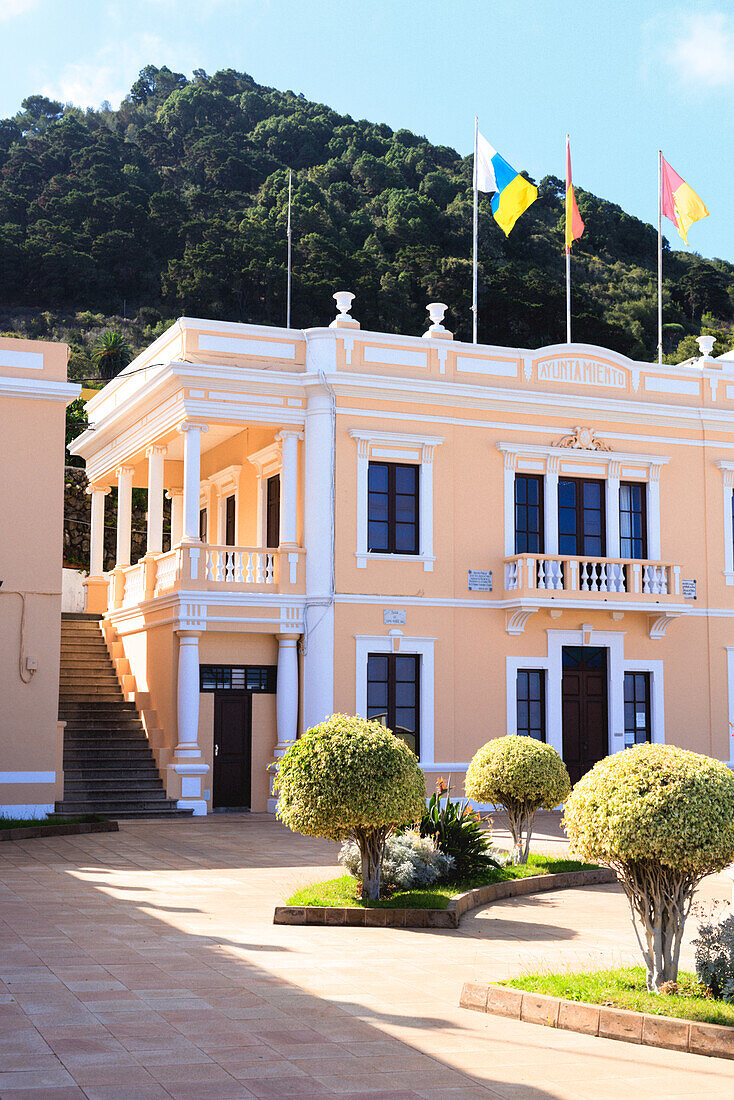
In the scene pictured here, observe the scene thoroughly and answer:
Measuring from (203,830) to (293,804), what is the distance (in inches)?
311

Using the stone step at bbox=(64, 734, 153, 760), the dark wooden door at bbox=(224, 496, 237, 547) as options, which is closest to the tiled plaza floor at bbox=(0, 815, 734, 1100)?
the stone step at bbox=(64, 734, 153, 760)

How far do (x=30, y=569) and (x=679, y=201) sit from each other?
1538 cm

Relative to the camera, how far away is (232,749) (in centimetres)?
→ 2177

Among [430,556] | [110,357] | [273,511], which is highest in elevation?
[110,357]

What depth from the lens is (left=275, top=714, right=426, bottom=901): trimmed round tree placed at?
1067cm

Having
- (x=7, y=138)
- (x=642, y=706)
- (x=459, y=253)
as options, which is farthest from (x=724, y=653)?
(x=7, y=138)

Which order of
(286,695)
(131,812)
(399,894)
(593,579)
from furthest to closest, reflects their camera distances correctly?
(593,579)
(286,695)
(131,812)
(399,894)

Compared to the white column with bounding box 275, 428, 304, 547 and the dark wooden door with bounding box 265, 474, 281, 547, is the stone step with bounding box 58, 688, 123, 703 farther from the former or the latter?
the white column with bounding box 275, 428, 304, 547

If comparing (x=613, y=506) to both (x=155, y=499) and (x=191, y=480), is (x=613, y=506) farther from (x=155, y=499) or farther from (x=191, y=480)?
(x=155, y=499)

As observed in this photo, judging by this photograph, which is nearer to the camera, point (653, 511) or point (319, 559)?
point (319, 559)

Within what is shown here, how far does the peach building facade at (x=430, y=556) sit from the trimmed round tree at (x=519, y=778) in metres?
7.71

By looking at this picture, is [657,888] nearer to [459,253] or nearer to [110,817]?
[110,817]

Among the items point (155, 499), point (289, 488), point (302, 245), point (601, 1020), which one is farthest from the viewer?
point (302, 245)

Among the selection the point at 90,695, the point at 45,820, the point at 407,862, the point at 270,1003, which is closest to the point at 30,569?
the point at 45,820
